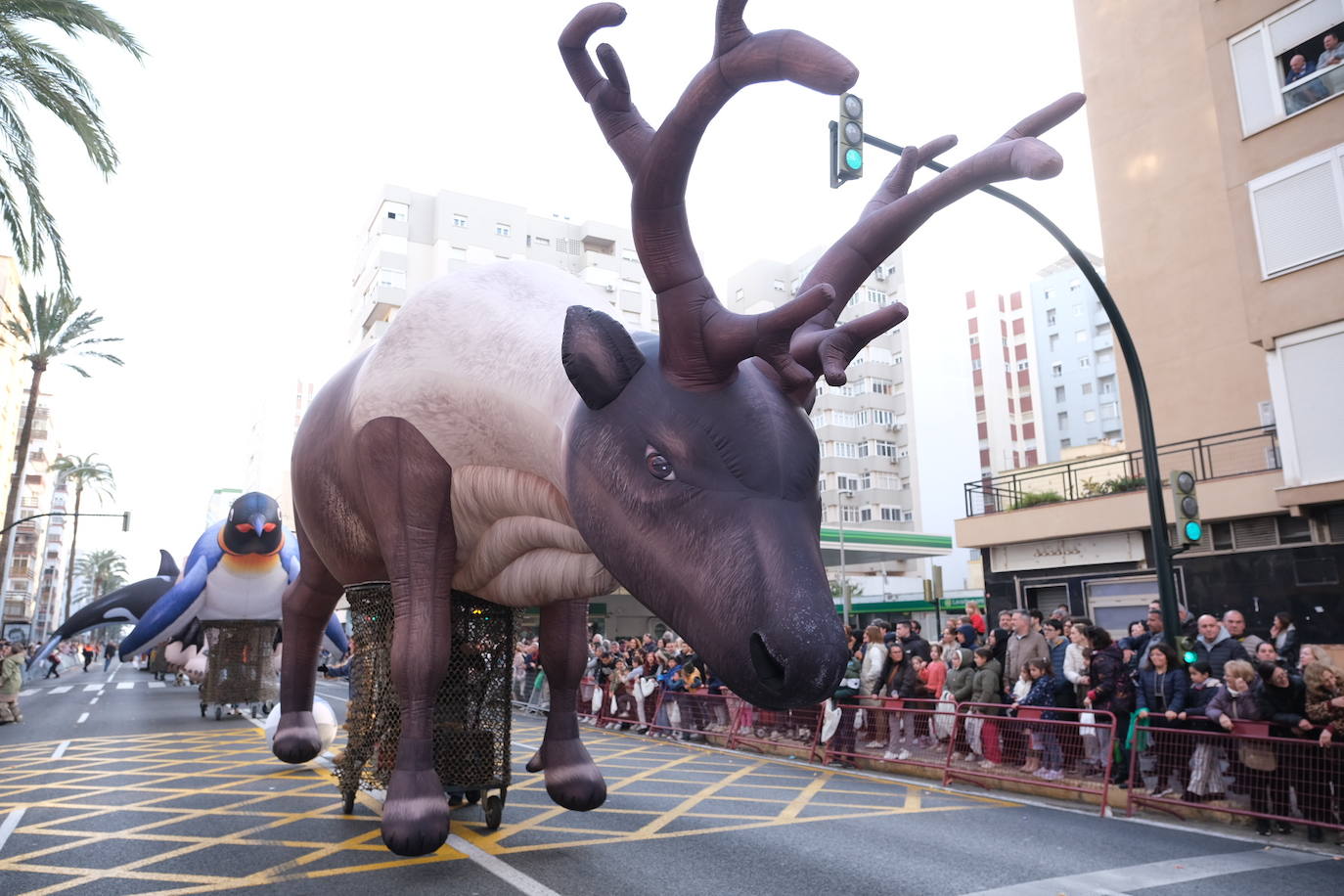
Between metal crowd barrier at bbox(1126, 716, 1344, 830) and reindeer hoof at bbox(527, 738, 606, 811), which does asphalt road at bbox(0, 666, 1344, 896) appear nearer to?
reindeer hoof at bbox(527, 738, 606, 811)

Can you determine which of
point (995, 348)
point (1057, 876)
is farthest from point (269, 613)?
point (995, 348)

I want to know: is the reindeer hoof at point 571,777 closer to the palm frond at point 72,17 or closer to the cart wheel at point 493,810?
the cart wheel at point 493,810

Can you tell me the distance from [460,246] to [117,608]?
33.5 meters

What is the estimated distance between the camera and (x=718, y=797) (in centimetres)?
721

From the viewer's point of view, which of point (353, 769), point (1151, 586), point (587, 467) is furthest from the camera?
point (1151, 586)

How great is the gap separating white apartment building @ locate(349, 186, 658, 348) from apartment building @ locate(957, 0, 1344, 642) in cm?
2531

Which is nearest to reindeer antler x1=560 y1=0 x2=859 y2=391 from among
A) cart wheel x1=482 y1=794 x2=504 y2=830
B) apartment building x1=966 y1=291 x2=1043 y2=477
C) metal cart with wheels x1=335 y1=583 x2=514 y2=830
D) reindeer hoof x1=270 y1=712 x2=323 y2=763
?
metal cart with wheels x1=335 y1=583 x2=514 y2=830

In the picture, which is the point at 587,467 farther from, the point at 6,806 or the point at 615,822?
the point at 6,806

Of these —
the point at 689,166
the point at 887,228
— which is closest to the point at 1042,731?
the point at 887,228

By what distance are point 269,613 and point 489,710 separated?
9.21 metres

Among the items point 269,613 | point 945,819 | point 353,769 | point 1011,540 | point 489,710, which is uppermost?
point 1011,540

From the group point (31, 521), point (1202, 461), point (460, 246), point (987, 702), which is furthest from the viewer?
point (31, 521)

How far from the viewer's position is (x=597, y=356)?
2.85 meters

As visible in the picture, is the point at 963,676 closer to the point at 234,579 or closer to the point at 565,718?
the point at 565,718
